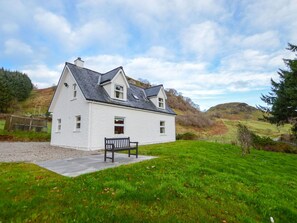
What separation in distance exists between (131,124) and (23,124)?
15.4 meters

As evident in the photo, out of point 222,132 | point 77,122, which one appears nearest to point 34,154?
point 77,122

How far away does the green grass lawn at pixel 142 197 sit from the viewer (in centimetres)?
324

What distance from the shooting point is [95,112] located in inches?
539

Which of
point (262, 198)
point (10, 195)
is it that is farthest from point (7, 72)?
point (262, 198)

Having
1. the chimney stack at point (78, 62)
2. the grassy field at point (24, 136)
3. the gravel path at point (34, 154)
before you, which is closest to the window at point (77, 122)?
the gravel path at point (34, 154)

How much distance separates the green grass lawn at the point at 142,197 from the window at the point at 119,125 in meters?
9.42

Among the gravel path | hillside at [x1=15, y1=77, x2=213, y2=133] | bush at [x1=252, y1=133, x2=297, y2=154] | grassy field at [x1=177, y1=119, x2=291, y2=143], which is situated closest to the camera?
the gravel path

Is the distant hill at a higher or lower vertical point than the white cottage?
higher

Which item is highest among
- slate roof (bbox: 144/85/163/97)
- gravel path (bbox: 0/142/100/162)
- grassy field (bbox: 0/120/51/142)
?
slate roof (bbox: 144/85/163/97)

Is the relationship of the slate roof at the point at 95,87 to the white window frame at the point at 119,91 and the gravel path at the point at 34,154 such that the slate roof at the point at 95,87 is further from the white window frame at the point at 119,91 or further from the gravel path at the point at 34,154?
the gravel path at the point at 34,154

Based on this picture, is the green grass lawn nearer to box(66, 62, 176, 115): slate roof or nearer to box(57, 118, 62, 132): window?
box(66, 62, 176, 115): slate roof

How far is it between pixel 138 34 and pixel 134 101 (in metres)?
6.80

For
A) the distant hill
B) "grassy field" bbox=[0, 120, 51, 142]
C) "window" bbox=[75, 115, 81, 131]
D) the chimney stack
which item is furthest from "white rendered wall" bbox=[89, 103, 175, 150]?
the distant hill

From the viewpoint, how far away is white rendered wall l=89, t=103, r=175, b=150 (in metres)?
13.6
